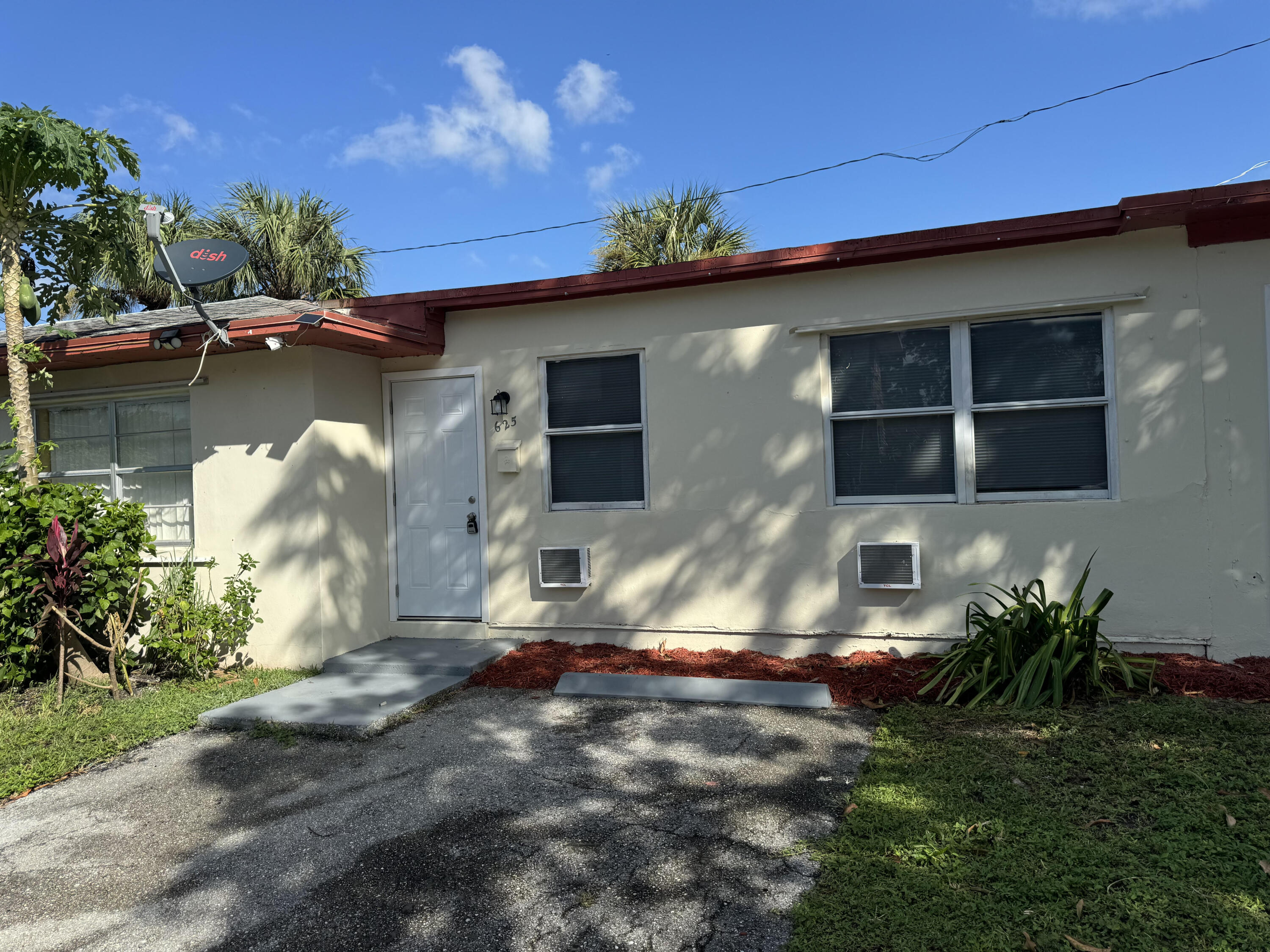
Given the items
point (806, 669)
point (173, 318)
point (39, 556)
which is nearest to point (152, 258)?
point (173, 318)

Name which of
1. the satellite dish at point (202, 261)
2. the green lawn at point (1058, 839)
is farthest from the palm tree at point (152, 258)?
the green lawn at point (1058, 839)

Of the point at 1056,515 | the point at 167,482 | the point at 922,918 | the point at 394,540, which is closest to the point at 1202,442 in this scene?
the point at 1056,515

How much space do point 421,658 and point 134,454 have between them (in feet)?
10.9

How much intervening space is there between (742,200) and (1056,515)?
36.2 ft

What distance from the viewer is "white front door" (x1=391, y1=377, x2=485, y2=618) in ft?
22.1

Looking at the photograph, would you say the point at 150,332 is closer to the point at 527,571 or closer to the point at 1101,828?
the point at 527,571

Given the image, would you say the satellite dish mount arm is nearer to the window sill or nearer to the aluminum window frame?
the aluminum window frame

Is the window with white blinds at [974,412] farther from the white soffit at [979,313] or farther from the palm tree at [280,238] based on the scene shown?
the palm tree at [280,238]

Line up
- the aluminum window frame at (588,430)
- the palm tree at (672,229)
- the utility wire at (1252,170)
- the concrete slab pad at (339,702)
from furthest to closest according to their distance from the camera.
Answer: the palm tree at (672,229) < the aluminum window frame at (588,430) < the utility wire at (1252,170) < the concrete slab pad at (339,702)

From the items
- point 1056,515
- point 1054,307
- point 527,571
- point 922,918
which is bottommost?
point 922,918

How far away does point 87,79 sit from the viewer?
11.8 m

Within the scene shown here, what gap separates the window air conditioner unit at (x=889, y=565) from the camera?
563cm

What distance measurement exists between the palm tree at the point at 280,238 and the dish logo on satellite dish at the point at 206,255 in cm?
998

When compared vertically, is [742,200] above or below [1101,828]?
above
